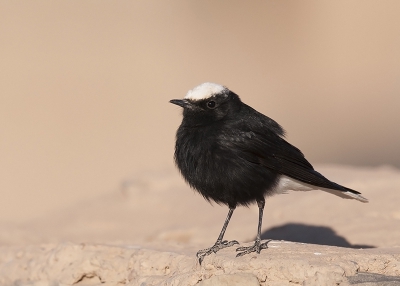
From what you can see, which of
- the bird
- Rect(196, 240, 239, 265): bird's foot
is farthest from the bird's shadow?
Rect(196, 240, 239, 265): bird's foot

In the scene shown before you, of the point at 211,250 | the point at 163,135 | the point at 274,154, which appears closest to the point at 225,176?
the point at 274,154

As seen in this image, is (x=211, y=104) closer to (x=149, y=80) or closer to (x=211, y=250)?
(x=211, y=250)

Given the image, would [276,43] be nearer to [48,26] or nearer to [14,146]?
[48,26]

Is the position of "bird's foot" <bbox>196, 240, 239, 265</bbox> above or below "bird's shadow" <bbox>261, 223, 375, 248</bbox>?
below

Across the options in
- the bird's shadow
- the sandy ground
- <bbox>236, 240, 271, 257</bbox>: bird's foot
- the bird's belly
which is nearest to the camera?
the sandy ground

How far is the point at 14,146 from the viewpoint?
59.2ft

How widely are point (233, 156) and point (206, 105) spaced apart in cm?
68

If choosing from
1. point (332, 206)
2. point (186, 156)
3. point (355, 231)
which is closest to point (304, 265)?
point (186, 156)

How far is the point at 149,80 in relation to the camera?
72.8 feet

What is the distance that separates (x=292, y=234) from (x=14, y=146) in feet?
34.5

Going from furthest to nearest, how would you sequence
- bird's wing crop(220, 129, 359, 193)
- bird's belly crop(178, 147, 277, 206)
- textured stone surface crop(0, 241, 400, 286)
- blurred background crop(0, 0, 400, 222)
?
1. blurred background crop(0, 0, 400, 222)
2. bird's wing crop(220, 129, 359, 193)
3. bird's belly crop(178, 147, 277, 206)
4. textured stone surface crop(0, 241, 400, 286)

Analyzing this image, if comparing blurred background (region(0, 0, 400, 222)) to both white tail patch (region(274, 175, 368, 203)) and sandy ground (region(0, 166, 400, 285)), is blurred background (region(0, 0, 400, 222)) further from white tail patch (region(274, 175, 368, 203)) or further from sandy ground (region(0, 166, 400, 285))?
white tail patch (region(274, 175, 368, 203))

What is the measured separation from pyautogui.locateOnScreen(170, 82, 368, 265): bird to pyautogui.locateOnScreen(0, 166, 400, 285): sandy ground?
0.54 meters

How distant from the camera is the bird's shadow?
8758mm
